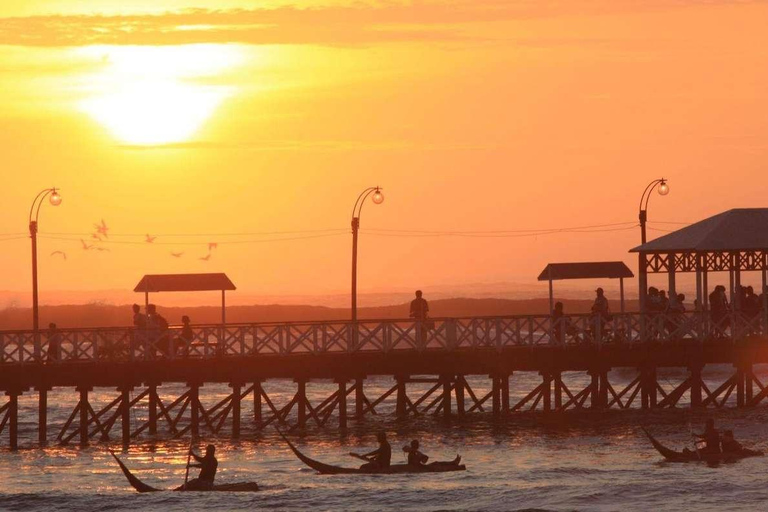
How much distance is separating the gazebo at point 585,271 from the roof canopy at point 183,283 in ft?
34.9

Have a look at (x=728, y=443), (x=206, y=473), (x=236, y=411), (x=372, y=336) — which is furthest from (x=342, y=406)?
(x=728, y=443)

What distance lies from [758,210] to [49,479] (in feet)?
79.4

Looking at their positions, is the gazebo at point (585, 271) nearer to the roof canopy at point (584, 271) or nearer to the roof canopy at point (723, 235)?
the roof canopy at point (584, 271)

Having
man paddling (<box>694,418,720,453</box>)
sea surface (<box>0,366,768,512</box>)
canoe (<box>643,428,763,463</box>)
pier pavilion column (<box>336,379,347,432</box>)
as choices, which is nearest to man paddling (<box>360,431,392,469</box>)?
sea surface (<box>0,366,768,512</box>)

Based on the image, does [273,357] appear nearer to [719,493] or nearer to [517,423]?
[517,423]

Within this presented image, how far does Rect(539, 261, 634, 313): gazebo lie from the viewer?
59.6 metres

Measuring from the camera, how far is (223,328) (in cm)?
5325

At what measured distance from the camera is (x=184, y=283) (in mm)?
59062

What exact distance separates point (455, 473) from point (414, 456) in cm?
157

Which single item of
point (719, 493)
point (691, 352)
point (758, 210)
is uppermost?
point (758, 210)

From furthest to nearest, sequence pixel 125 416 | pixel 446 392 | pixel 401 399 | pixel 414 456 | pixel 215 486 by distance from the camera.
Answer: pixel 401 399 → pixel 446 392 → pixel 125 416 → pixel 414 456 → pixel 215 486

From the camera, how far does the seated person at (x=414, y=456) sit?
47.1 m

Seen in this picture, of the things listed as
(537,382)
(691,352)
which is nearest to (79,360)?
(691,352)

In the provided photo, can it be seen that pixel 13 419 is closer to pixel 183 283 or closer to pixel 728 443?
pixel 183 283
